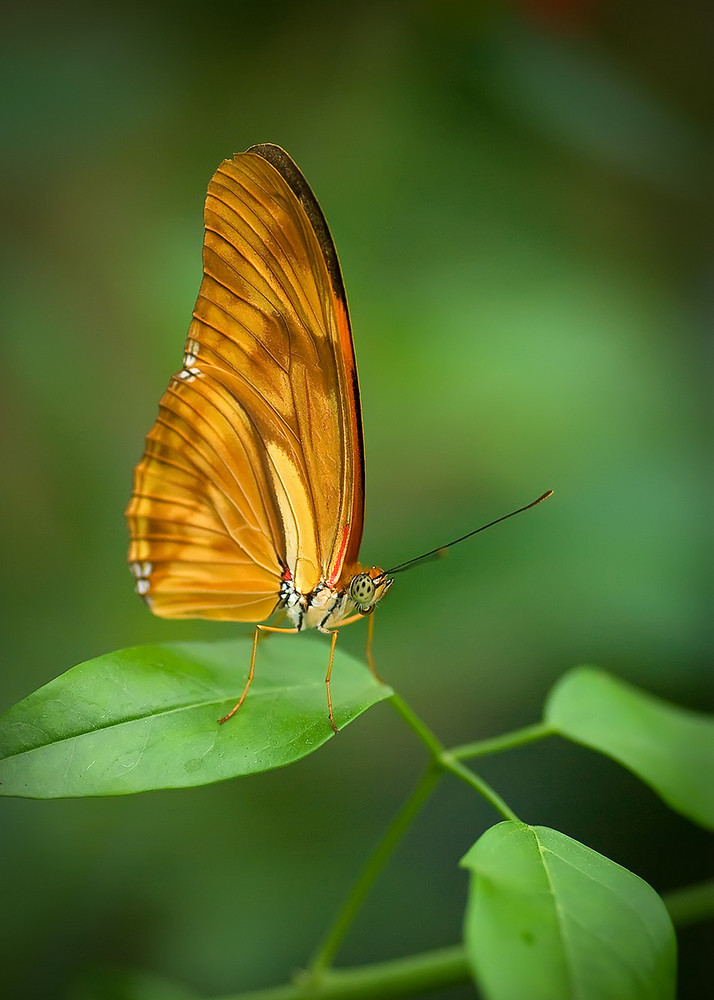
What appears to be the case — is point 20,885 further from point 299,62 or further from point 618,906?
point 299,62

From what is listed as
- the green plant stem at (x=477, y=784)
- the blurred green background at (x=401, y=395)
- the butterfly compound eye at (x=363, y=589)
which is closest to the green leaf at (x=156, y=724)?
the green plant stem at (x=477, y=784)

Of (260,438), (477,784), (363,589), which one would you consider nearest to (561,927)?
(477,784)

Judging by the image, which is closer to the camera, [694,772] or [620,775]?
[694,772]

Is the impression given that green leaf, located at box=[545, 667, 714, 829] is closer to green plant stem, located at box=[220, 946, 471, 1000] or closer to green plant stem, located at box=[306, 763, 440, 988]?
green plant stem, located at box=[306, 763, 440, 988]

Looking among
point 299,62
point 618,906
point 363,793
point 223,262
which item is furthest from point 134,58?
point 618,906

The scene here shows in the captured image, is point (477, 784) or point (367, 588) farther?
point (367, 588)

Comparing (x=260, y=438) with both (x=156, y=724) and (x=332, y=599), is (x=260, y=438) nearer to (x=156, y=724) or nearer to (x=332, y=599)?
(x=332, y=599)

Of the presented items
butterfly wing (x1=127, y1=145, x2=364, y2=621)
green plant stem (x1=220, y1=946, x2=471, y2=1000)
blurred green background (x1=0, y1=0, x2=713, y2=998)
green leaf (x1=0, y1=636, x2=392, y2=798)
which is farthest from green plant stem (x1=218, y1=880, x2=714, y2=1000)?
blurred green background (x1=0, y1=0, x2=713, y2=998)
